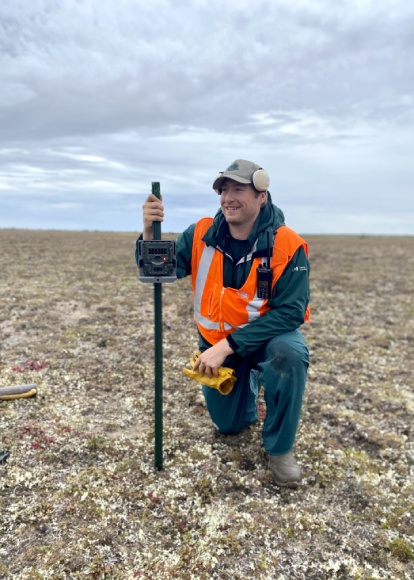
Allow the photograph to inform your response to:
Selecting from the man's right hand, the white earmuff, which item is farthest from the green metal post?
the white earmuff

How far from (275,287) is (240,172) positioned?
4.23ft

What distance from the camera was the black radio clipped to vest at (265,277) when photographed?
463 cm

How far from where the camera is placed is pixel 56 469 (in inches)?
187

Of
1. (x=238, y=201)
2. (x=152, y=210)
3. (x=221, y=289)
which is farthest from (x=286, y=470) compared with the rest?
(x=152, y=210)

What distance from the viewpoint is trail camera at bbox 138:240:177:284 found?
4.27m

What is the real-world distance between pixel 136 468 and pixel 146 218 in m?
2.78

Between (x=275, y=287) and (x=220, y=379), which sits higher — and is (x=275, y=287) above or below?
above

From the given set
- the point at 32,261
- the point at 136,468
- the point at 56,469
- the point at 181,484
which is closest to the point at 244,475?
the point at 181,484

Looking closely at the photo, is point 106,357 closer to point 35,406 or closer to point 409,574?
point 35,406

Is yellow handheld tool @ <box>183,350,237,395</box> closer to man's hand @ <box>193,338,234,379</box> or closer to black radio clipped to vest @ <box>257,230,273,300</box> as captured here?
man's hand @ <box>193,338,234,379</box>

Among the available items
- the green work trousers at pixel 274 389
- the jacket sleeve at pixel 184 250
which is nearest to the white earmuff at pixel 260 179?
the jacket sleeve at pixel 184 250

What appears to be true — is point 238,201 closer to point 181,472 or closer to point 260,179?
point 260,179

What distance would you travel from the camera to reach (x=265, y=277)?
464cm

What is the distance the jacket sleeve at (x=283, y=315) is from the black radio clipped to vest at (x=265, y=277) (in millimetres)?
120
